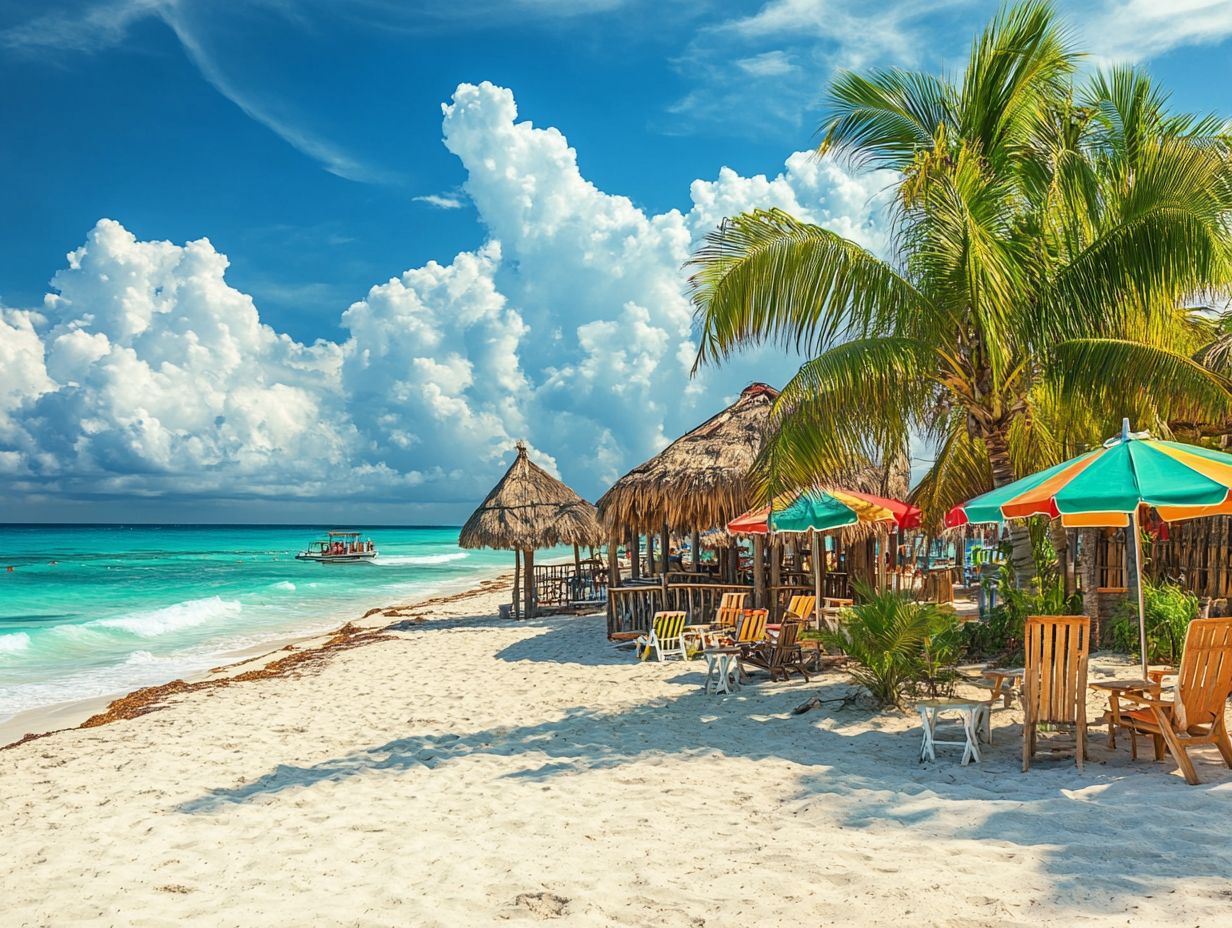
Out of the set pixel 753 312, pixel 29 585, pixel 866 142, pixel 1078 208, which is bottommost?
pixel 29 585

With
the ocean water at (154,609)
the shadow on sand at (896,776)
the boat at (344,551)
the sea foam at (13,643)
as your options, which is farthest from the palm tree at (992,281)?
the boat at (344,551)

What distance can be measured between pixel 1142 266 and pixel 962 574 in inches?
617

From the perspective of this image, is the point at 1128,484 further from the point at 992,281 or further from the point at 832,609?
the point at 832,609

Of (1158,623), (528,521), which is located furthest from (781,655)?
(528,521)

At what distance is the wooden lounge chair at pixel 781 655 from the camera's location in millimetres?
8547

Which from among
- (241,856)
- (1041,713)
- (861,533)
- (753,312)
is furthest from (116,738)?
(861,533)

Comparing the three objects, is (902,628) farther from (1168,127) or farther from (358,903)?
(1168,127)

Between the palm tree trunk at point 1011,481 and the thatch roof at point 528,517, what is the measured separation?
10.5m

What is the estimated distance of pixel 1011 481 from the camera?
7098mm

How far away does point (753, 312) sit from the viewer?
289 inches

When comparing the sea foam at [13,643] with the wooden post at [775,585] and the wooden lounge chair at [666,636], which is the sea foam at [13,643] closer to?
the wooden lounge chair at [666,636]

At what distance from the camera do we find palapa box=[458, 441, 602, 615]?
17297mm

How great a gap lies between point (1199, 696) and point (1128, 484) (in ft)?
4.04

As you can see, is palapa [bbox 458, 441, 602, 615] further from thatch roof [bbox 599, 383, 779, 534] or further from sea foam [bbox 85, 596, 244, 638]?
sea foam [bbox 85, 596, 244, 638]
